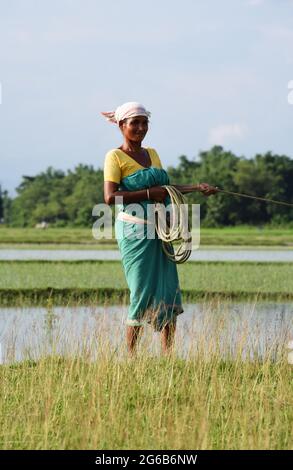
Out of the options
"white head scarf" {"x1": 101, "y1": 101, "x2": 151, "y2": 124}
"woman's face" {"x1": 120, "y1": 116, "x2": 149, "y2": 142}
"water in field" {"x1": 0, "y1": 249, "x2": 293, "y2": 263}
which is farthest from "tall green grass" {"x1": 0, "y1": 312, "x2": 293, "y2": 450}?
"water in field" {"x1": 0, "y1": 249, "x2": 293, "y2": 263}

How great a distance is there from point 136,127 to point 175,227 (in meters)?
0.59

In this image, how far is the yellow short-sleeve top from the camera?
5.35 m

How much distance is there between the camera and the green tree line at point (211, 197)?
143 feet

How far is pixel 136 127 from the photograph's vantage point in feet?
17.5

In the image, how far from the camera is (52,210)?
5706 centimetres

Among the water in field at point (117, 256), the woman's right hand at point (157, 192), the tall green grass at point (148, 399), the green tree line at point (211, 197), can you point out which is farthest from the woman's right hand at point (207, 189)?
the green tree line at point (211, 197)

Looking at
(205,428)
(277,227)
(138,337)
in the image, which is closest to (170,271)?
(138,337)

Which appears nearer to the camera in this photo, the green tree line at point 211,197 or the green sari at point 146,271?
the green sari at point 146,271

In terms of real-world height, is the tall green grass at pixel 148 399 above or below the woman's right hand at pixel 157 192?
below

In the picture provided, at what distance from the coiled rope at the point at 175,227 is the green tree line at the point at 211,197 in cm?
3700

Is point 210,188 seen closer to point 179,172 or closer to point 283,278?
point 283,278

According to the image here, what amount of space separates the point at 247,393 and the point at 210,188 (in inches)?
43.9

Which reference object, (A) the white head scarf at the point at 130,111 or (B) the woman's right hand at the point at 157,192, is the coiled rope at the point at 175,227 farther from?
(A) the white head scarf at the point at 130,111
